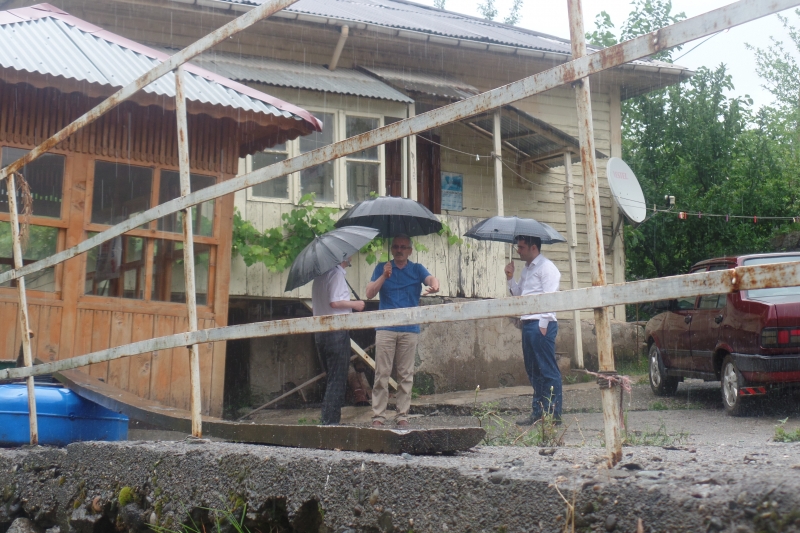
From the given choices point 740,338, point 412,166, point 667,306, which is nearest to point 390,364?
point 740,338

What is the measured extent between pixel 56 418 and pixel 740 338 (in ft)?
21.0

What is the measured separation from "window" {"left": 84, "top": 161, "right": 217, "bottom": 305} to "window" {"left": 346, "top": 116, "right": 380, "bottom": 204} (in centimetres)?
457

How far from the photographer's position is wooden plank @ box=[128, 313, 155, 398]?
6320 mm

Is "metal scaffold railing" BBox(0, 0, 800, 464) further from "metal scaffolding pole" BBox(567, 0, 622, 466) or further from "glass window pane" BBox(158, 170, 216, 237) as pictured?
"glass window pane" BBox(158, 170, 216, 237)

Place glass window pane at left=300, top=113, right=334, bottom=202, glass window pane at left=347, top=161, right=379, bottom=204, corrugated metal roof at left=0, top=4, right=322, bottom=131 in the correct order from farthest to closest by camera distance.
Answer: glass window pane at left=347, top=161, right=379, bottom=204 → glass window pane at left=300, top=113, right=334, bottom=202 → corrugated metal roof at left=0, top=4, right=322, bottom=131

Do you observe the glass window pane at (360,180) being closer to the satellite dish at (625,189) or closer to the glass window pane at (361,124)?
the glass window pane at (361,124)

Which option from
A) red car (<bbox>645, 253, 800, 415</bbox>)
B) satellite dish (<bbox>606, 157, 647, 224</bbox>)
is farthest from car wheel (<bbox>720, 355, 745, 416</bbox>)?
satellite dish (<bbox>606, 157, 647, 224</bbox>)

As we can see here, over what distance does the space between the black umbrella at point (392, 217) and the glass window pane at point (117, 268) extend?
6.16ft

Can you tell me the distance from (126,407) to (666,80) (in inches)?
479

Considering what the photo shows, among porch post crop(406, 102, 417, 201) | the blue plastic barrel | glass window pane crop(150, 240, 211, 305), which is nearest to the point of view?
the blue plastic barrel

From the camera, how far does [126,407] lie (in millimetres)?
3793

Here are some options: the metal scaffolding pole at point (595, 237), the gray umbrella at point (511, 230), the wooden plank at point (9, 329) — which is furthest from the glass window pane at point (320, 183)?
the metal scaffolding pole at point (595, 237)

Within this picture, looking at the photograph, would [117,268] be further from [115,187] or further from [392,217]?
[392,217]

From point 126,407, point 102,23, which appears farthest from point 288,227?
point 126,407
